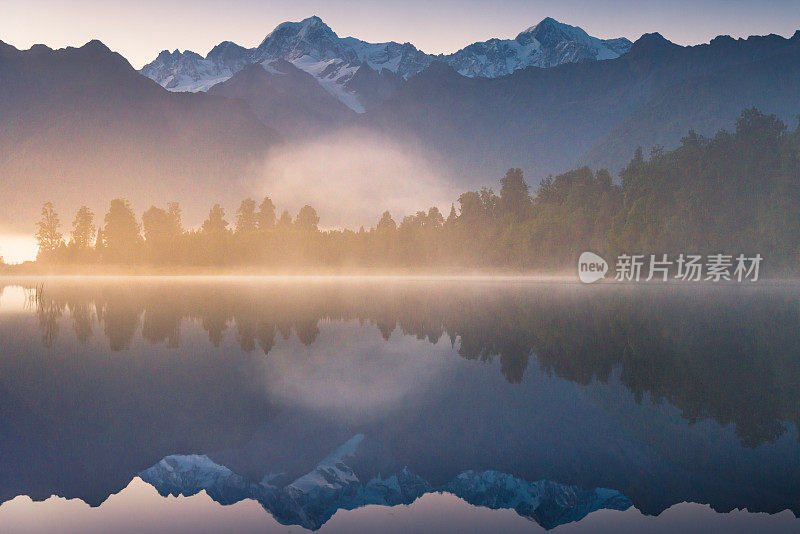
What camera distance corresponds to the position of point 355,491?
12133 mm

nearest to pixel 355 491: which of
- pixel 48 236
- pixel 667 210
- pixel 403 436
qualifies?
pixel 403 436

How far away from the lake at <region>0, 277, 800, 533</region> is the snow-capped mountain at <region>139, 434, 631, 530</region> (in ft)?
0.15

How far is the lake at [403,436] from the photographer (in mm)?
10883

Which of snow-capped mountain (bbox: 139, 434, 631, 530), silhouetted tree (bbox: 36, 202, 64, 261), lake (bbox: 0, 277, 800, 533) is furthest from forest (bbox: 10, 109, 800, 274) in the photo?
silhouetted tree (bbox: 36, 202, 64, 261)

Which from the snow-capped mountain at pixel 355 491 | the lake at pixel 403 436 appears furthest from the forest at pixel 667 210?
the snow-capped mountain at pixel 355 491

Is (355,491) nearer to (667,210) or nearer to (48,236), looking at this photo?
(667,210)

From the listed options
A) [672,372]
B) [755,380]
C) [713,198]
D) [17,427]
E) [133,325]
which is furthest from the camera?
[713,198]

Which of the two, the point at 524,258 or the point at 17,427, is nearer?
the point at 17,427

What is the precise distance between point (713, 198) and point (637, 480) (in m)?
109

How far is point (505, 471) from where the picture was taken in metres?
12.6

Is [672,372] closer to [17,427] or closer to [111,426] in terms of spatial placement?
[111,426]

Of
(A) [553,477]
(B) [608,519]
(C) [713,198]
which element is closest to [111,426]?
(A) [553,477]

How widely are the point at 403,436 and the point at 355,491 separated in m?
2.96

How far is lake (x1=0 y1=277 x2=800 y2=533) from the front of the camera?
10.9m
